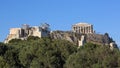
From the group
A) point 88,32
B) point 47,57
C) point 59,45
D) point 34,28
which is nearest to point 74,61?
point 47,57

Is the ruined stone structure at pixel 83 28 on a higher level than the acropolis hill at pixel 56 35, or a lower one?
higher

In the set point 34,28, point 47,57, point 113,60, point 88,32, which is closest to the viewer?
point 113,60

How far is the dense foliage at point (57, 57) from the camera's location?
2318 inches

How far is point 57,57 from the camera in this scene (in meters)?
67.1

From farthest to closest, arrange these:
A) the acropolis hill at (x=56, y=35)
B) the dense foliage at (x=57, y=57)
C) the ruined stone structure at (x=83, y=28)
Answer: the ruined stone structure at (x=83, y=28)
the acropolis hill at (x=56, y=35)
the dense foliage at (x=57, y=57)

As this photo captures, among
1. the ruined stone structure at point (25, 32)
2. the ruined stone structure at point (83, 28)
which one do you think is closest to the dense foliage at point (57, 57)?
the ruined stone structure at point (25, 32)

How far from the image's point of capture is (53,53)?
221ft

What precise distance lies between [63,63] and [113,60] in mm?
10975

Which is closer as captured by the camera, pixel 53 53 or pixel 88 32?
pixel 53 53

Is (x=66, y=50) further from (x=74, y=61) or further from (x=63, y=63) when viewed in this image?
(x=74, y=61)

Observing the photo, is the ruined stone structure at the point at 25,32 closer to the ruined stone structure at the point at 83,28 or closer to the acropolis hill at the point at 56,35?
the acropolis hill at the point at 56,35

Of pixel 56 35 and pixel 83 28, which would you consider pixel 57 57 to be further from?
pixel 83 28

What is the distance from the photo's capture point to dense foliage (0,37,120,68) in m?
58.9

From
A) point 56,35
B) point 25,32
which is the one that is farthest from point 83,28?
point 25,32
